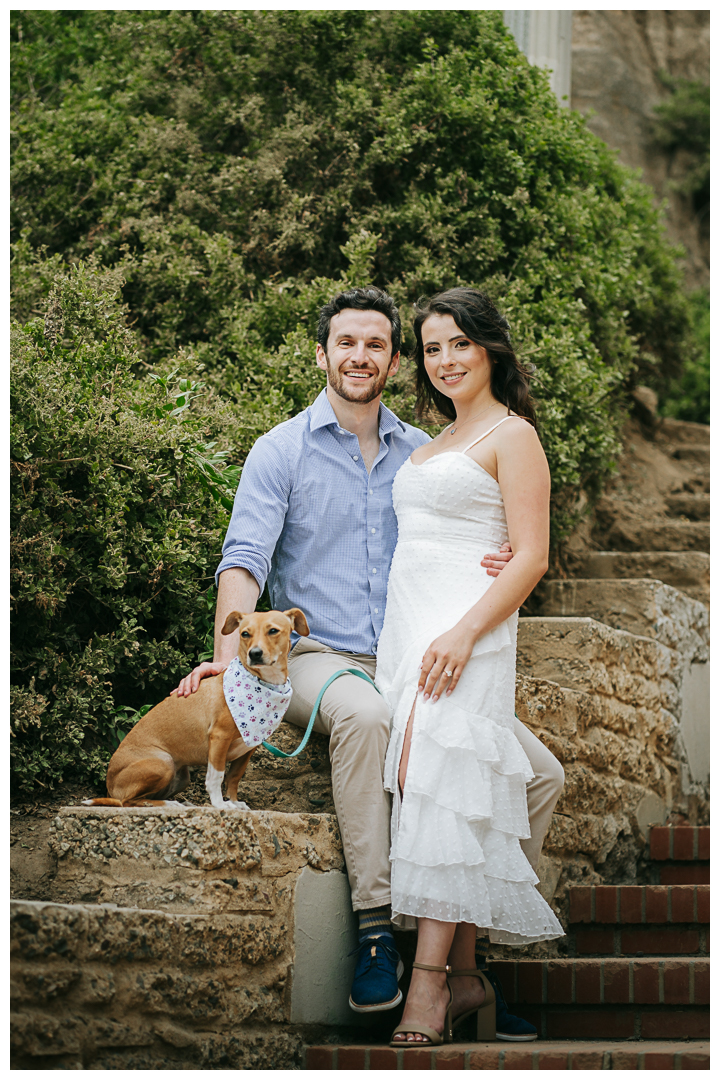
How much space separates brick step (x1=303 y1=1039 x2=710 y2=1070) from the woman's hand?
0.96 metres

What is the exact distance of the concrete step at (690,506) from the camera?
7348 millimetres

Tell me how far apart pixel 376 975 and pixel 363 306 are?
2.28 m

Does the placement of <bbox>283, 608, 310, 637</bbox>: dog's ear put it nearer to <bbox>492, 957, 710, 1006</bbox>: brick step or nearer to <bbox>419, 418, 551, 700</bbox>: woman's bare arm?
<bbox>419, 418, 551, 700</bbox>: woman's bare arm

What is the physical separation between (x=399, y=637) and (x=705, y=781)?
354cm

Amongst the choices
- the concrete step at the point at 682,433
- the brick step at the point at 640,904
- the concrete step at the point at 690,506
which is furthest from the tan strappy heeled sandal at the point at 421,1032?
the concrete step at the point at 682,433

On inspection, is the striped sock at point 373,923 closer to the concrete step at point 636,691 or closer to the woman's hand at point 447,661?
the woman's hand at point 447,661

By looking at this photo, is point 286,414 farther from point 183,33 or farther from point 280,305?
point 183,33

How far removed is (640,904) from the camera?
3.73m

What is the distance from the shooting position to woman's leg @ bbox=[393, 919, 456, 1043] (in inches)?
99.4

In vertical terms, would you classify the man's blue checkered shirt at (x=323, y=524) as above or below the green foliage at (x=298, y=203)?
below

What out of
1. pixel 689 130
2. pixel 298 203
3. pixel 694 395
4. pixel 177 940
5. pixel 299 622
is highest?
pixel 689 130

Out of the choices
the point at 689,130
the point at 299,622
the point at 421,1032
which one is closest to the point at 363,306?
the point at 299,622

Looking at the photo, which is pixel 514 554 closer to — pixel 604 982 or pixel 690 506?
pixel 604 982

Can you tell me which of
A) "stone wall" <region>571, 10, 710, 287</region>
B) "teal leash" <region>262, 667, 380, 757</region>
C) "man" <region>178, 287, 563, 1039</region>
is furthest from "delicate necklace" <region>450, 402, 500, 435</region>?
"stone wall" <region>571, 10, 710, 287</region>
